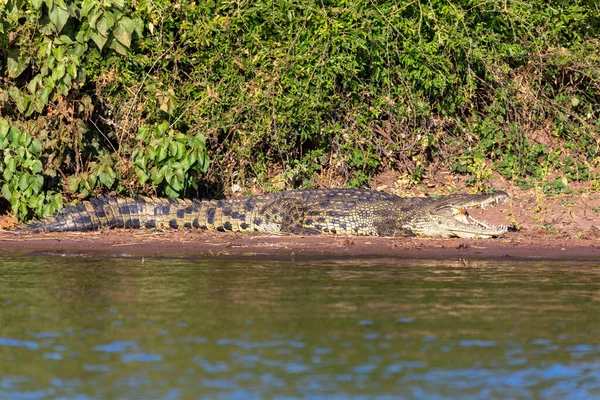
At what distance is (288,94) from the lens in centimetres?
1030

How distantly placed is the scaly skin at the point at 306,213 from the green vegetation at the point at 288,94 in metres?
0.33

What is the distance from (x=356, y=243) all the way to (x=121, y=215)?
2349 millimetres

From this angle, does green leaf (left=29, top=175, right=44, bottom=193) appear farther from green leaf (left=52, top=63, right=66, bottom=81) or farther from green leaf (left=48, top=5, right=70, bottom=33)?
green leaf (left=48, top=5, right=70, bottom=33)

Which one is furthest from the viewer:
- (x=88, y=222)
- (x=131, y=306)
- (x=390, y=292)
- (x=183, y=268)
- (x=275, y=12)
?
(x=275, y=12)

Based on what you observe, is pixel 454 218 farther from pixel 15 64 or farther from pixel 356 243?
pixel 15 64

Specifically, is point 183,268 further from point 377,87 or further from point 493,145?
point 493,145

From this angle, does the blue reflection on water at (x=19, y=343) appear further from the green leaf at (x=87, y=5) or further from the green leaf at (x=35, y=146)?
the green leaf at (x=87, y=5)

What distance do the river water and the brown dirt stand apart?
726 millimetres

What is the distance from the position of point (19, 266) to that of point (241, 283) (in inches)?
73.3

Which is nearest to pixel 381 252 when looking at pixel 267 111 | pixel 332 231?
pixel 332 231

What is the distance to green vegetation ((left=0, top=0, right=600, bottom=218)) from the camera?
9641mm

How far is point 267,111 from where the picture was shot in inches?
408

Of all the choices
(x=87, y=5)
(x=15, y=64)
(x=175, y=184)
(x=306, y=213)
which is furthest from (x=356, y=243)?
(x=15, y=64)

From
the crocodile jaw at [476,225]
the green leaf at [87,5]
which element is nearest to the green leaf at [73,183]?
the green leaf at [87,5]
